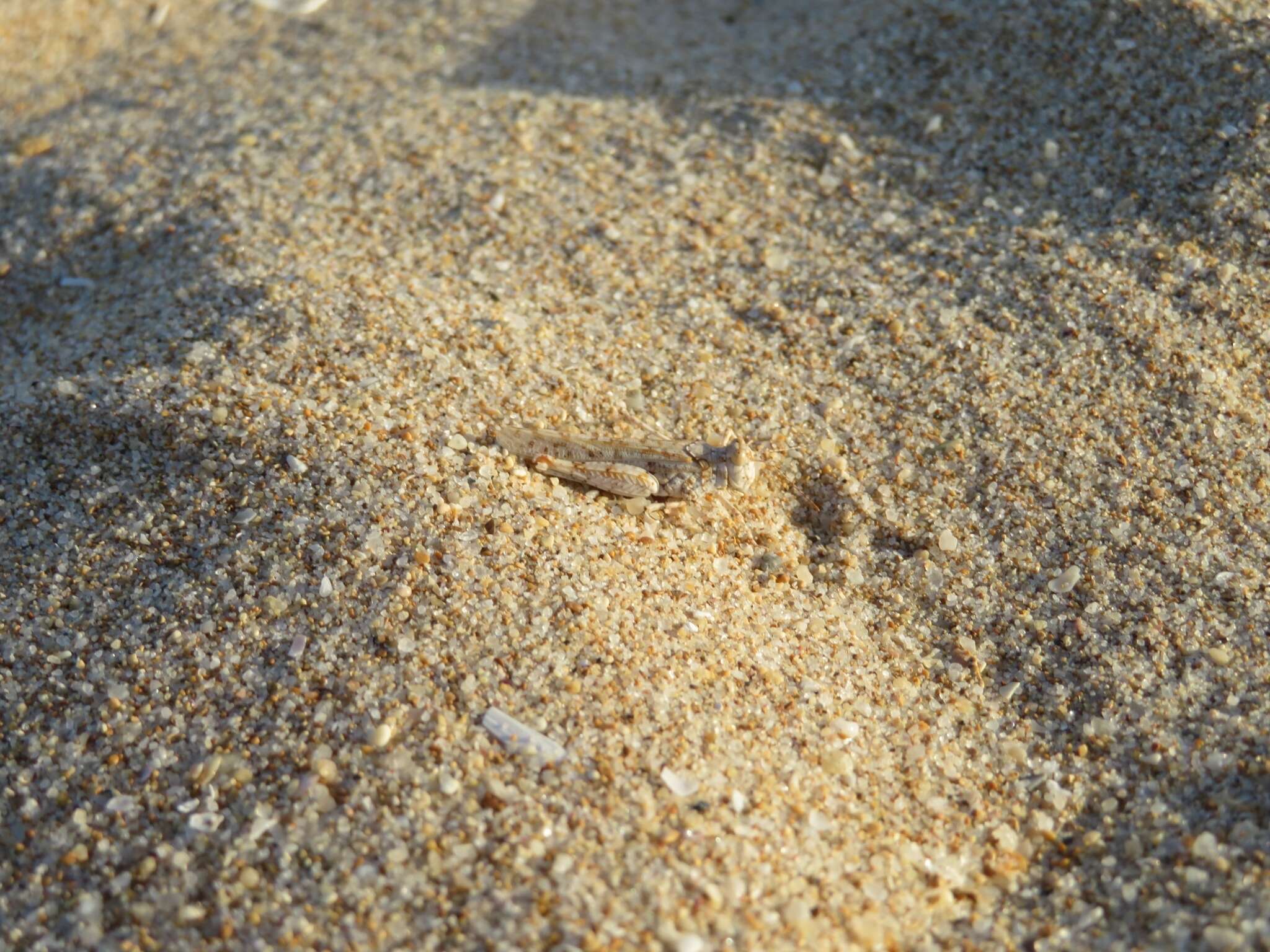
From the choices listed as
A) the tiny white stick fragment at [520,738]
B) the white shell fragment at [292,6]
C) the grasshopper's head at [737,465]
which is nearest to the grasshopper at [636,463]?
the grasshopper's head at [737,465]

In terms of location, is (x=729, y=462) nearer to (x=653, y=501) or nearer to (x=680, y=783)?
(x=653, y=501)

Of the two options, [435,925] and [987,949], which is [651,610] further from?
[987,949]

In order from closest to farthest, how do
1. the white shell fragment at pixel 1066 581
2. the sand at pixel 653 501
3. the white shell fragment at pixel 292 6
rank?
the sand at pixel 653 501
the white shell fragment at pixel 1066 581
the white shell fragment at pixel 292 6

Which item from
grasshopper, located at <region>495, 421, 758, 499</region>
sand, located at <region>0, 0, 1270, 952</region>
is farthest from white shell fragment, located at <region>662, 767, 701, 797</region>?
grasshopper, located at <region>495, 421, 758, 499</region>

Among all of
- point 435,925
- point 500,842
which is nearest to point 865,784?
point 500,842

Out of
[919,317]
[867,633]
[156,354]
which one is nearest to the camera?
[867,633]

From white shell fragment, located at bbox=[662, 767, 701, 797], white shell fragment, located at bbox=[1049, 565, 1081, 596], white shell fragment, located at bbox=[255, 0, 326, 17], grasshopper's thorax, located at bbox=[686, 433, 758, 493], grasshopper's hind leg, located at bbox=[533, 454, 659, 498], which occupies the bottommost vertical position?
white shell fragment, located at bbox=[662, 767, 701, 797]

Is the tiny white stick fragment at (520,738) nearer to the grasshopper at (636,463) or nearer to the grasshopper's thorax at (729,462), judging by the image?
the grasshopper at (636,463)

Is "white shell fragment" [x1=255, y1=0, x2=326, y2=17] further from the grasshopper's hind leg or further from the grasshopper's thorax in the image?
the grasshopper's thorax
